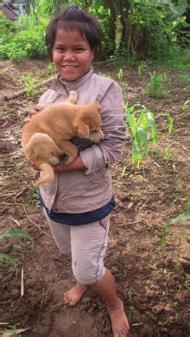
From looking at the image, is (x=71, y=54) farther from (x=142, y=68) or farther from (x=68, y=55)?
(x=142, y=68)

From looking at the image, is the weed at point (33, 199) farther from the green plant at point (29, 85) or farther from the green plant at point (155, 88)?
the green plant at point (155, 88)

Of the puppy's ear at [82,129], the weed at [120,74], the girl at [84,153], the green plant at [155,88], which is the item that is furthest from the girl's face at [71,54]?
the weed at [120,74]

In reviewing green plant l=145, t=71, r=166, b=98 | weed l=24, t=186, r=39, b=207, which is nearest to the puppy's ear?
weed l=24, t=186, r=39, b=207

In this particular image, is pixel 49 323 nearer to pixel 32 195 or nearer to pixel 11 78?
pixel 32 195

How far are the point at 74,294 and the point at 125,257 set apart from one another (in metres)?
0.40

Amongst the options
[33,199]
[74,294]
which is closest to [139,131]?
[33,199]

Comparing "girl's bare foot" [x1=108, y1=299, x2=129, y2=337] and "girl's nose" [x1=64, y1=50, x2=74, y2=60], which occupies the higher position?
"girl's nose" [x1=64, y1=50, x2=74, y2=60]

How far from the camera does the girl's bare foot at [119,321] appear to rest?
2230 mm

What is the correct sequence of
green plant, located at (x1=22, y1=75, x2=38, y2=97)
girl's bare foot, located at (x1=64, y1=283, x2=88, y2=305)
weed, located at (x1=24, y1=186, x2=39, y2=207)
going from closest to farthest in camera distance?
girl's bare foot, located at (x1=64, y1=283, x2=88, y2=305)
weed, located at (x1=24, y1=186, x2=39, y2=207)
green plant, located at (x1=22, y1=75, x2=38, y2=97)

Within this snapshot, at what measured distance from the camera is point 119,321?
2.24 meters

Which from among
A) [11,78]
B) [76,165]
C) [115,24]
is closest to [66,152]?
[76,165]

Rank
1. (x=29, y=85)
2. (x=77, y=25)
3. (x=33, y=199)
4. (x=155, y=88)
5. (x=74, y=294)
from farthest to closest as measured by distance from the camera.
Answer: (x=29, y=85), (x=155, y=88), (x=33, y=199), (x=74, y=294), (x=77, y=25)

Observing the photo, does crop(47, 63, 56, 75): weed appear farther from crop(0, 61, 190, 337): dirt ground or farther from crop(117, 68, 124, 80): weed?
crop(0, 61, 190, 337): dirt ground

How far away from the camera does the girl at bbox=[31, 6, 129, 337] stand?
178 centimetres
